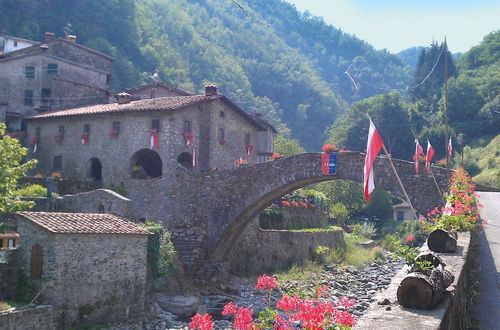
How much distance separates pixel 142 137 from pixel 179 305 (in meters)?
9.87

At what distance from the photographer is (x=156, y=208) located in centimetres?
3047

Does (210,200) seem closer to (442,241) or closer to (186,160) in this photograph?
(186,160)

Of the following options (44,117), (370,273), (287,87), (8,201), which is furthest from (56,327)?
(287,87)

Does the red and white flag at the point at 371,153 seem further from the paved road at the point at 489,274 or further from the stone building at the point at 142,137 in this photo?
the stone building at the point at 142,137

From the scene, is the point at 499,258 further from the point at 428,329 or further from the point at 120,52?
the point at 120,52

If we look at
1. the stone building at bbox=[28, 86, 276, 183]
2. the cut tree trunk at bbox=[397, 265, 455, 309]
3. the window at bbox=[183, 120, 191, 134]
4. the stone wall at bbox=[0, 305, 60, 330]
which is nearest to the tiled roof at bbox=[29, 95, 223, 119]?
the stone building at bbox=[28, 86, 276, 183]

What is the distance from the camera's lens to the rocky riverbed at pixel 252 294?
23978mm

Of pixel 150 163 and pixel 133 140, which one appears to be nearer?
pixel 133 140

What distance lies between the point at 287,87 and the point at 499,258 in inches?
4359

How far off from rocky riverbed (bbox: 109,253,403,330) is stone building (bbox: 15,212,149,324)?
1.02 metres

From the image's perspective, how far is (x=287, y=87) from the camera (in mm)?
121812

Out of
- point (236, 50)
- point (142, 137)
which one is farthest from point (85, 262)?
point (236, 50)

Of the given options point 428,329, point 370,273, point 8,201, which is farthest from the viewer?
point 370,273

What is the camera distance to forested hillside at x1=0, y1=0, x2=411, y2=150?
6762 centimetres
